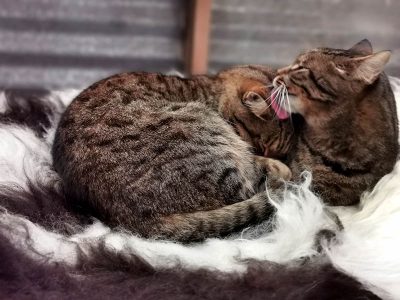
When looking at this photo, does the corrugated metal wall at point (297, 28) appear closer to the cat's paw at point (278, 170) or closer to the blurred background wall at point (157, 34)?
the blurred background wall at point (157, 34)

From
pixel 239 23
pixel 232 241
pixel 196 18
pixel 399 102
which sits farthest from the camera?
pixel 239 23

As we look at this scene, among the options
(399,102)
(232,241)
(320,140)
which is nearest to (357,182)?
(320,140)

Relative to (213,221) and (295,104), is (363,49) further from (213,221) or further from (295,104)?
(213,221)

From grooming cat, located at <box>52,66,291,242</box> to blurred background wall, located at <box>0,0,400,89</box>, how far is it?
3.88 ft

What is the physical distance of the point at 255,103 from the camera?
4.83 ft

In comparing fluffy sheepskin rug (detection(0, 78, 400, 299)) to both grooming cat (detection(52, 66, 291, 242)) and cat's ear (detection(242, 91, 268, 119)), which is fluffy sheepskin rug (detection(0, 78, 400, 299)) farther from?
cat's ear (detection(242, 91, 268, 119))

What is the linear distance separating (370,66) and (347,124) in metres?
0.14

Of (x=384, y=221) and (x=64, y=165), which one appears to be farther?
(x=64, y=165)

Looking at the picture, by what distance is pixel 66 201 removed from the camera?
4.11 feet

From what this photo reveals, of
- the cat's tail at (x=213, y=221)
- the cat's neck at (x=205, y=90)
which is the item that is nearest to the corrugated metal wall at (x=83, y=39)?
the cat's neck at (x=205, y=90)

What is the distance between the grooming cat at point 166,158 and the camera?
1148 millimetres

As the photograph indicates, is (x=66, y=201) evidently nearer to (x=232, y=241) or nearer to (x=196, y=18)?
(x=232, y=241)

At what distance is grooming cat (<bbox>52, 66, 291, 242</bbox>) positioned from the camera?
1.15 meters

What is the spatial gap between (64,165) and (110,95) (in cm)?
24
